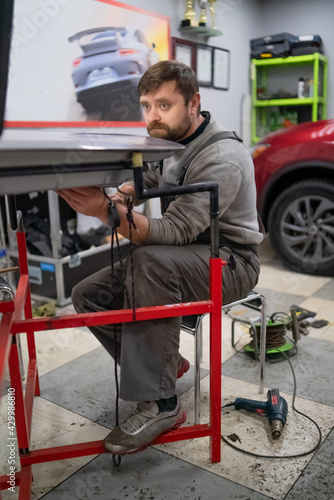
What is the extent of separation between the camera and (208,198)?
49.4 inches

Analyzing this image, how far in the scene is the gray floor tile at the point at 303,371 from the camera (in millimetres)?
1687

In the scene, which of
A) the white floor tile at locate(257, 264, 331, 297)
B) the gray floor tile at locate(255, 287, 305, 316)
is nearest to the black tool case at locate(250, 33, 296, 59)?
the white floor tile at locate(257, 264, 331, 297)

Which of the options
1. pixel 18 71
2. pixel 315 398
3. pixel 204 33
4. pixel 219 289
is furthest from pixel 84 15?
pixel 315 398

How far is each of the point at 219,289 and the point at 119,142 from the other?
463 mm

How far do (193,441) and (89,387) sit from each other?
504mm

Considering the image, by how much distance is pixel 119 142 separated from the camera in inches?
36.9

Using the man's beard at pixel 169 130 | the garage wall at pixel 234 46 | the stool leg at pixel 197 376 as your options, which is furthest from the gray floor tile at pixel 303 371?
the garage wall at pixel 234 46

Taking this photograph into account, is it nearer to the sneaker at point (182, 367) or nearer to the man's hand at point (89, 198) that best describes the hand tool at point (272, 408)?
the sneaker at point (182, 367)

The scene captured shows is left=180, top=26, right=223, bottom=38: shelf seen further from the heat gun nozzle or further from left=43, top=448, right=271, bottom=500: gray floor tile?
left=43, top=448, right=271, bottom=500: gray floor tile

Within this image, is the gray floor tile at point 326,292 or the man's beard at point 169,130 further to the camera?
the gray floor tile at point 326,292

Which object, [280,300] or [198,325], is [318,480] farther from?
[280,300]

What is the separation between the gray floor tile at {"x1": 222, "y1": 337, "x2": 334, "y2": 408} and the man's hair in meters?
1.07

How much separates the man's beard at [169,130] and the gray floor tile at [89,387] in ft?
3.03

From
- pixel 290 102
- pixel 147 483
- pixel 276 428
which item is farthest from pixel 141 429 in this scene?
pixel 290 102
